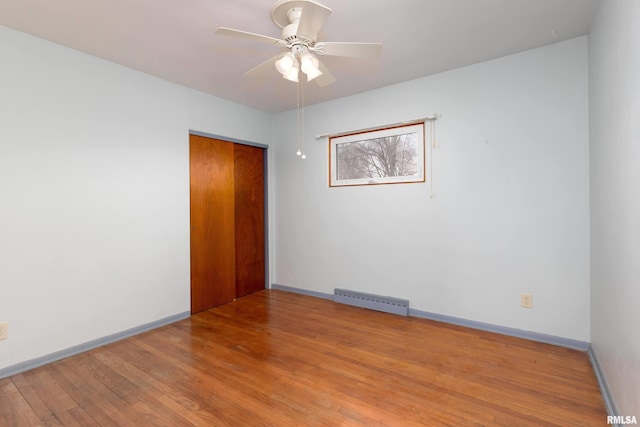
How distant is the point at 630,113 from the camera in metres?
1.38

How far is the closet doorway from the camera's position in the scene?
346cm

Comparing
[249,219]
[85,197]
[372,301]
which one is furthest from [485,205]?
[85,197]

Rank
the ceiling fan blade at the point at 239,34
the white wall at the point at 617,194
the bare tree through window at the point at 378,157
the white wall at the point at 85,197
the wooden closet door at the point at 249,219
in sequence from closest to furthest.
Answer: the white wall at the point at 617,194 → the ceiling fan blade at the point at 239,34 → the white wall at the point at 85,197 → the bare tree through window at the point at 378,157 → the wooden closet door at the point at 249,219

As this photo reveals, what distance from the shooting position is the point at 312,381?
6.74 feet

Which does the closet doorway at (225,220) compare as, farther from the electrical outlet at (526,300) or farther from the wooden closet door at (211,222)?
the electrical outlet at (526,300)

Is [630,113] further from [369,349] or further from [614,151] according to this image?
[369,349]

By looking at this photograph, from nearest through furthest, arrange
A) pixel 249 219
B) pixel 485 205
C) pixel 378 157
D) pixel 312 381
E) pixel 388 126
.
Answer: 1. pixel 312 381
2. pixel 485 205
3. pixel 388 126
4. pixel 378 157
5. pixel 249 219

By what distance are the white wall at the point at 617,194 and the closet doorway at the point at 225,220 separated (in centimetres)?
348

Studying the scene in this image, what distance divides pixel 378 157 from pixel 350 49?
5.58 ft

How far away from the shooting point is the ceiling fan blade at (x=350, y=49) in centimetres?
181

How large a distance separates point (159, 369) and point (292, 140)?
3.01 meters

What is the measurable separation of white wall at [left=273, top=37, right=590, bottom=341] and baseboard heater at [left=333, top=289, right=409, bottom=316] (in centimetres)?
8

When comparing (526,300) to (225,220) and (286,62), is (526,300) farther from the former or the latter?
(225,220)

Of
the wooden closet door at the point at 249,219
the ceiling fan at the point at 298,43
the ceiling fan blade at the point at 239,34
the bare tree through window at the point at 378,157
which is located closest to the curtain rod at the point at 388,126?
the bare tree through window at the point at 378,157
